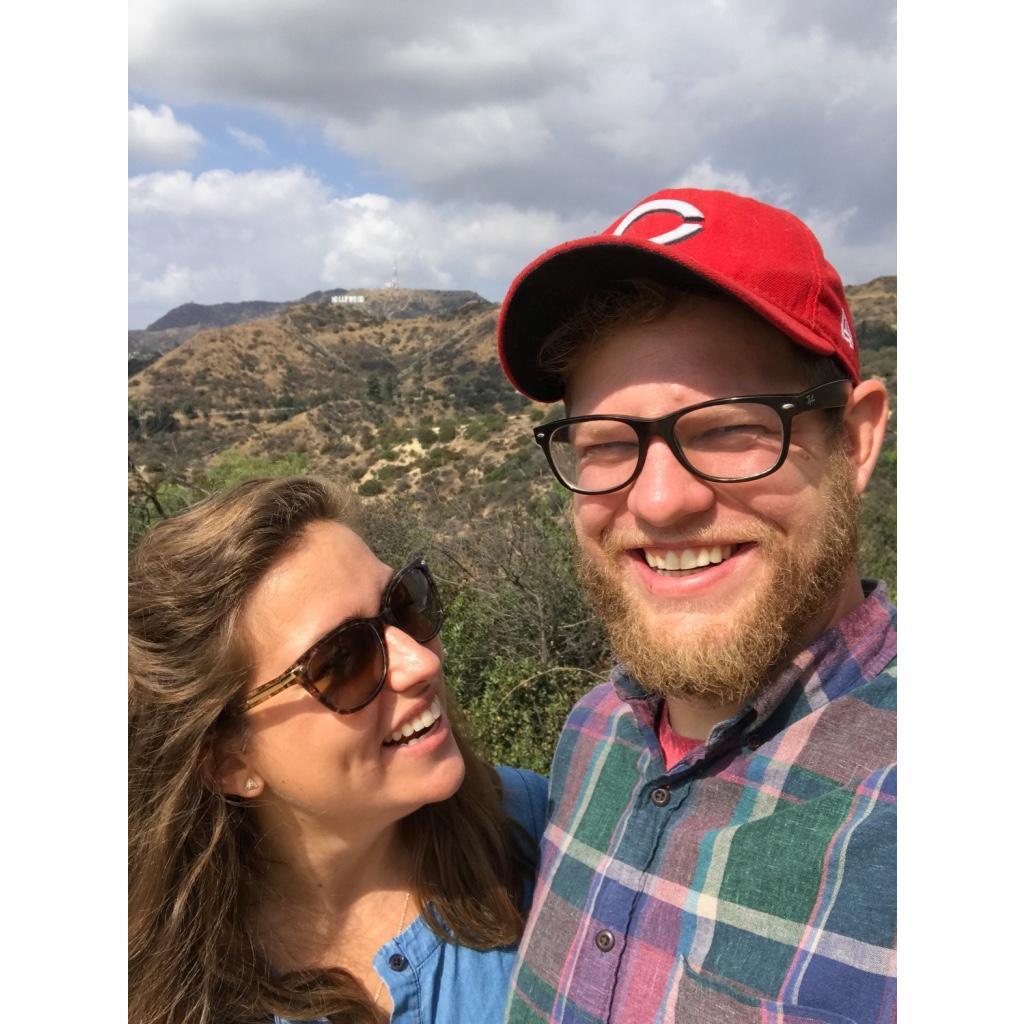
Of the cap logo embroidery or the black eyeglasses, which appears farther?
the cap logo embroidery

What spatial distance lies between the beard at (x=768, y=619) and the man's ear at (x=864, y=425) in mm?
54

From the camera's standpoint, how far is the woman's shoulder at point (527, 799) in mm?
2178

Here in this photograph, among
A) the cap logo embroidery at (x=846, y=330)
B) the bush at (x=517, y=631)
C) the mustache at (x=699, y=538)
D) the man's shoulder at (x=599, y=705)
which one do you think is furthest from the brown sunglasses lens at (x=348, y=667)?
the bush at (x=517, y=631)

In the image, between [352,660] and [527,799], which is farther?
[527,799]

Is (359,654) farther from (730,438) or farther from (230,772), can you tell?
(730,438)

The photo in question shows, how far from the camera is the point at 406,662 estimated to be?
1849 millimetres

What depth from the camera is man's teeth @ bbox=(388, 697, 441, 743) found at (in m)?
1.84

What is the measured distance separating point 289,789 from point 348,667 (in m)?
0.30

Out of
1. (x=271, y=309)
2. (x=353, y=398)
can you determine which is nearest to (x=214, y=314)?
(x=271, y=309)

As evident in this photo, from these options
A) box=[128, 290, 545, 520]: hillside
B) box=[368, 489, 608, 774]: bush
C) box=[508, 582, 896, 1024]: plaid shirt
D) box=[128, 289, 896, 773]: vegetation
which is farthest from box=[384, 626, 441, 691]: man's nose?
box=[128, 290, 545, 520]: hillside

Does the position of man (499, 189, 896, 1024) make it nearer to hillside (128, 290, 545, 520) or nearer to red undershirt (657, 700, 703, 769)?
red undershirt (657, 700, 703, 769)
